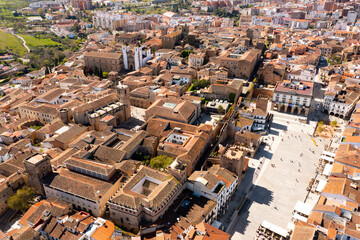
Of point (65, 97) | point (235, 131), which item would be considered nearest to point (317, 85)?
point (235, 131)

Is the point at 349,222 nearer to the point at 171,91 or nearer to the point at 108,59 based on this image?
the point at 171,91

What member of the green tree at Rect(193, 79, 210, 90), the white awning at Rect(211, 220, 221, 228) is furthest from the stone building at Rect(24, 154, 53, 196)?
the green tree at Rect(193, 79, 210, 90)

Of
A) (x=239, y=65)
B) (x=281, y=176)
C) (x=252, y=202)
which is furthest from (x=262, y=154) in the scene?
(x=239, y=65)

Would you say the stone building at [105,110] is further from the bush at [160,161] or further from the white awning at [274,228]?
the white awning at [274,228]

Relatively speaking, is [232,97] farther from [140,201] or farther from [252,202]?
[140,201]

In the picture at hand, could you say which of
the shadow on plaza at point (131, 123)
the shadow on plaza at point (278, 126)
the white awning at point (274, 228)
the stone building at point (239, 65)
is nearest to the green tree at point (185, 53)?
the stone building at point (239, 65)
